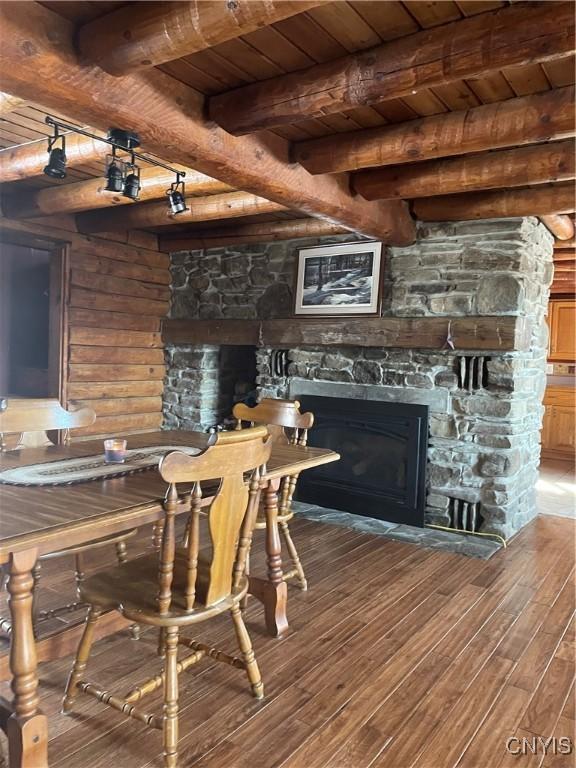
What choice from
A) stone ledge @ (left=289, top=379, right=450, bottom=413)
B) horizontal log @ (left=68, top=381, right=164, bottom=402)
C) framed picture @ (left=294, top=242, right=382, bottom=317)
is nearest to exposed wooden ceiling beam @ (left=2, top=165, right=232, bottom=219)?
framed picture @ (left=294, top=242, right=382, bottom=317)

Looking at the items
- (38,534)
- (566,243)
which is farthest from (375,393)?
(38,534)

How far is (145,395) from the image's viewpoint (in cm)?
553

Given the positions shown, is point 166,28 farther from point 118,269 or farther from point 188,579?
point 118,269

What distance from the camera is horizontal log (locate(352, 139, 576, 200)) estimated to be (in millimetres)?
2799

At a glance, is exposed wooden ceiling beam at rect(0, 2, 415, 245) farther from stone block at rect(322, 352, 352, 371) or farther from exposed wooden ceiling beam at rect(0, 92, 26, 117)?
stone block at rect(322, 352, 352, 371)

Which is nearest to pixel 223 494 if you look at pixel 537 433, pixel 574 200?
pixel 574 200

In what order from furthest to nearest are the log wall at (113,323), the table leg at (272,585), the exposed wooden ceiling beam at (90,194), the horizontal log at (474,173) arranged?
the log wall at (113,323) → the exposed wooden ceiling beam at (90,194) → the horizontal log at (474,173) → the table leg at (272,585)

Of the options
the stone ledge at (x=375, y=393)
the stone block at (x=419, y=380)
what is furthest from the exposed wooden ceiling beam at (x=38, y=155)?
the stone block at (x=419, y=380)

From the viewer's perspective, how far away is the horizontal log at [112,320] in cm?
479

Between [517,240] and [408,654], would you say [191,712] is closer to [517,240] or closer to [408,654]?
[408,654]

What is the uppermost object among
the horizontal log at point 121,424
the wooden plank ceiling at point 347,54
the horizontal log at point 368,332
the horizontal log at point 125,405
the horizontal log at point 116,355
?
the wooden plank ceiling at point 347,54

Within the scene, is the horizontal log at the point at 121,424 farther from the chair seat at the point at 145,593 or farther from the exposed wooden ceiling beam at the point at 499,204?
the exposed wooden ceiling beam at the point at 499,204

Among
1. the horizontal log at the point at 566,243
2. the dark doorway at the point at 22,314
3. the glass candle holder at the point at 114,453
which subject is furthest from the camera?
the dark doorway at the point at 22,314

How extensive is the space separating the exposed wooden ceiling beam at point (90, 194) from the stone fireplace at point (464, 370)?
1489 mm
